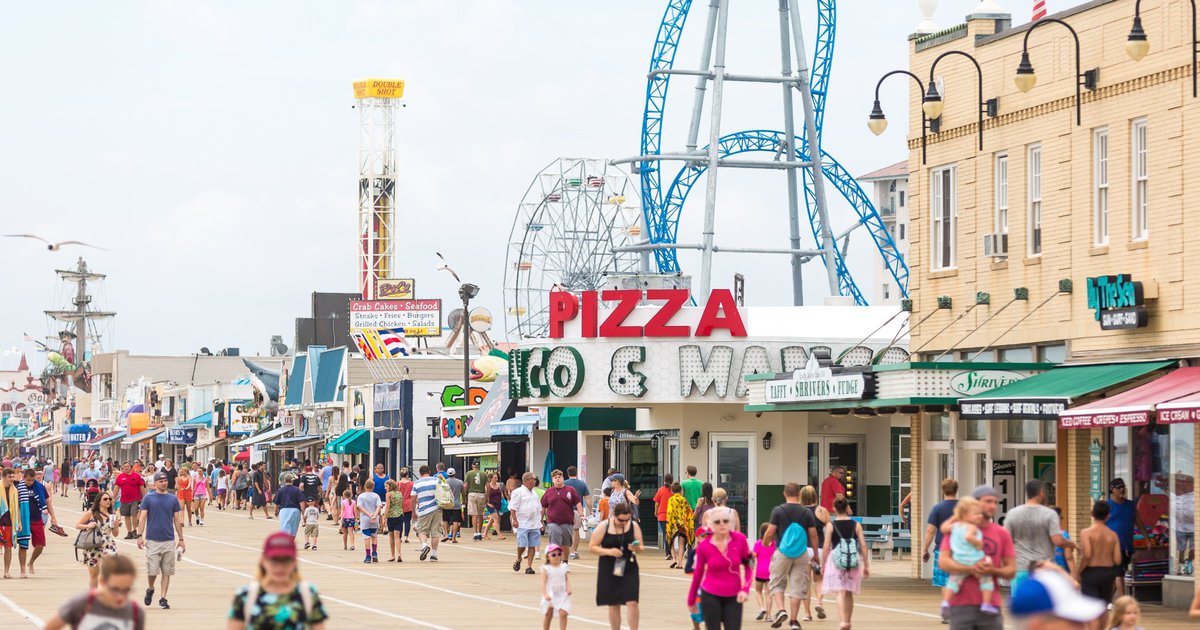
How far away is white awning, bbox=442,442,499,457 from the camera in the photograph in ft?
157

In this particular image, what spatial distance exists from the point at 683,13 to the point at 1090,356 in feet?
86.5

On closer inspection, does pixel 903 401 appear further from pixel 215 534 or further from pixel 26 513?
pixel 215 534

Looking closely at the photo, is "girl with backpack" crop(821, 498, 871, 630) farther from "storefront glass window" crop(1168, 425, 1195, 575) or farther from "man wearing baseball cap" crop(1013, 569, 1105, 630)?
"man wearing baseball cap" crop(1013, 569, 1105, 630)

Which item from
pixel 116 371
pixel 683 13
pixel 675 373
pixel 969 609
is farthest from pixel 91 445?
pixel 969 609

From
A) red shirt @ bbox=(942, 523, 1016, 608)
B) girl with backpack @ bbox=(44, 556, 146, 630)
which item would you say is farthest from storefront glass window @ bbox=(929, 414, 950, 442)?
girl with backpack @ bbox=(44, 556, 146, 630)

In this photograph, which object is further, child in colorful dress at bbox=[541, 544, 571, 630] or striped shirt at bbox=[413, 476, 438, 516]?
striped shirt at bbox=[413, 476, 438, 516]

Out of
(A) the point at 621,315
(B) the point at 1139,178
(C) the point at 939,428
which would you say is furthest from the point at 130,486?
(B) the point at 1139,178

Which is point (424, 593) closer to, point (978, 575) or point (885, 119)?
point (885, 119)

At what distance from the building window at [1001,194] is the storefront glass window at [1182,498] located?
4792 millimetres

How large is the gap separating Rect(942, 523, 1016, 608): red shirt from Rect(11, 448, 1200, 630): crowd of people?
0.01 metres

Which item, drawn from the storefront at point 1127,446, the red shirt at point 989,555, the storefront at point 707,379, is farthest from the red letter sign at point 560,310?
the red shirt at point 989,555

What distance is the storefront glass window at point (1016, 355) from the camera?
26.1 metres

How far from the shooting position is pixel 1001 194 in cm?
2683

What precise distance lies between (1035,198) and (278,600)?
18.1 metres
